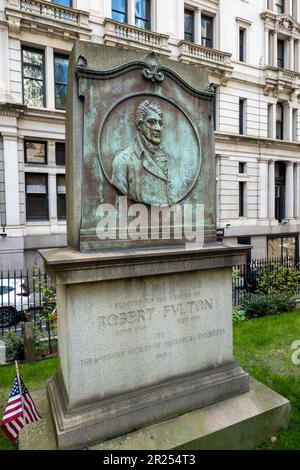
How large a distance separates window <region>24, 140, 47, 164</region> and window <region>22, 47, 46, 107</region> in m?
2.10

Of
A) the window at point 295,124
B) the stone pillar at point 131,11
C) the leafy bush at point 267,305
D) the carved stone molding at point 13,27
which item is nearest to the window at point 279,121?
the window at point 295,124

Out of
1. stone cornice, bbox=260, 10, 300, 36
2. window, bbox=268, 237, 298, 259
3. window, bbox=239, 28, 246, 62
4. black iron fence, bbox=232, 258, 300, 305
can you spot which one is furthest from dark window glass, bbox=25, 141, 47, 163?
stone cornice, bbox=260, 10, 300, 36

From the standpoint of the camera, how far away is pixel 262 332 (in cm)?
803

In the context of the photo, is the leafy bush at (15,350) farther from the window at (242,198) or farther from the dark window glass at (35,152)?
the window at (242,198)

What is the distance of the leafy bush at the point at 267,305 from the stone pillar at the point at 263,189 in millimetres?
15989

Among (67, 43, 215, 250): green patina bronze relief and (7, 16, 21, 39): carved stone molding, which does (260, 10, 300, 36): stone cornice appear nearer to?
(7, 16, 21, 39): carved stone molding

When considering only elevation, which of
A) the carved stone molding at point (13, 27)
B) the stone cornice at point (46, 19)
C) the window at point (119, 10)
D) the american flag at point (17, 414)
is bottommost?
the american flag at point (17, 414)

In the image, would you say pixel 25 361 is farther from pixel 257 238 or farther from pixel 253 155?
pixel 253 155

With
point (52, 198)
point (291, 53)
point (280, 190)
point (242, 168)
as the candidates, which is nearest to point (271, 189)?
point (280, 190)

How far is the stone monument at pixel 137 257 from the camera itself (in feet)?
11.7

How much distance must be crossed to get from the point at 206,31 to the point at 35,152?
1536cm

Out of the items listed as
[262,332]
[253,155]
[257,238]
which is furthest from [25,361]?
[253,155]

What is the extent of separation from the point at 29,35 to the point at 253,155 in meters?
17.3

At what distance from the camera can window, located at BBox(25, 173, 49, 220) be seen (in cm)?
1806
